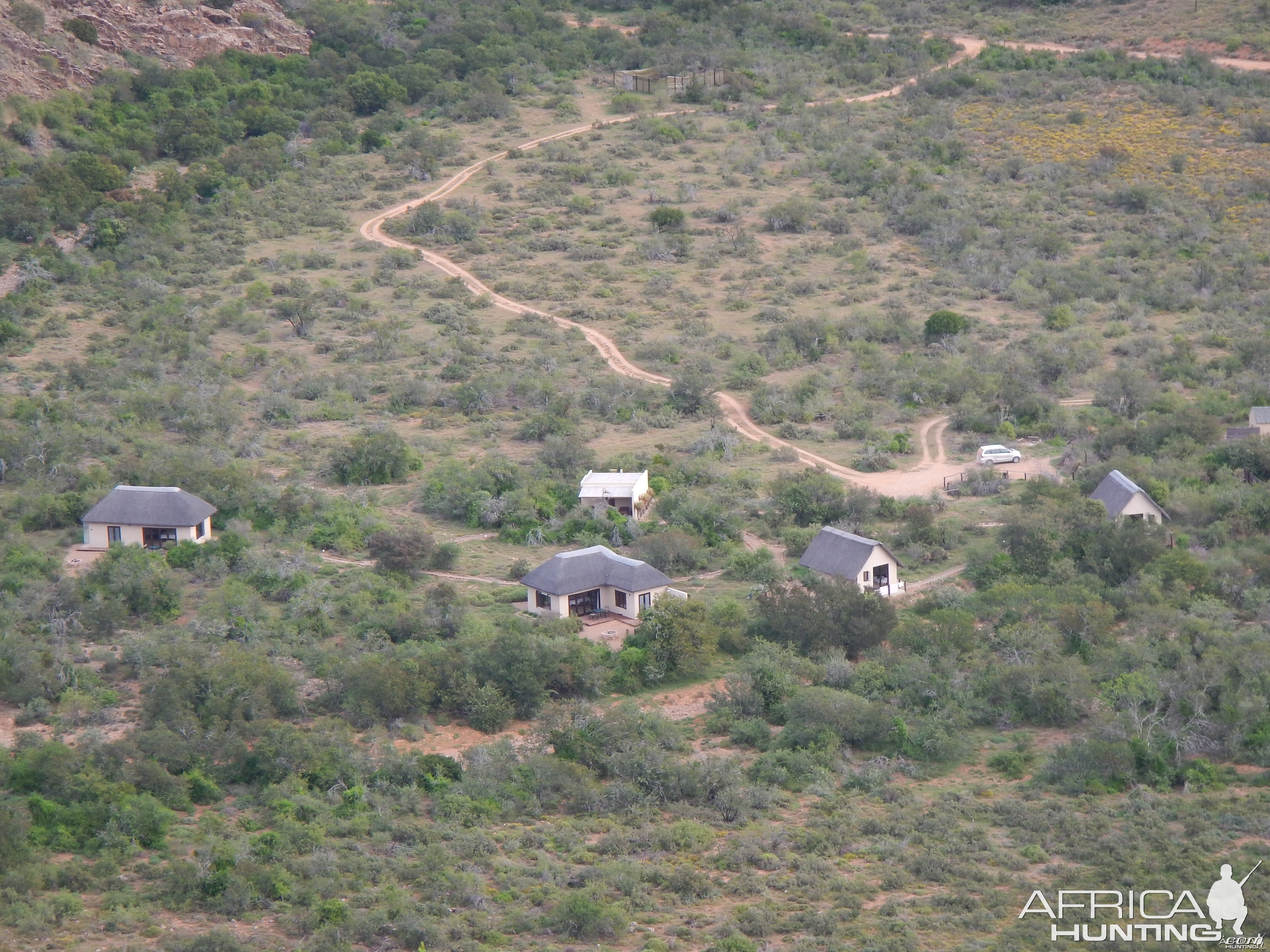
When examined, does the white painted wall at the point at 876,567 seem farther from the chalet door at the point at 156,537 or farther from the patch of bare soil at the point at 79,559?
the patch of bare soil at the point at 79,559

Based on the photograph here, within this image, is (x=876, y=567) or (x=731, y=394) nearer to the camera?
(x=876, y=567)

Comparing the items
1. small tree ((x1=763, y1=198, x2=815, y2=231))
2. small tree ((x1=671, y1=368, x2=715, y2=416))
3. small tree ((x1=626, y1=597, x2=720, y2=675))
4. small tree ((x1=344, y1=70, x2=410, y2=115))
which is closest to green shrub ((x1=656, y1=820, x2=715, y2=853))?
small tree ((x1=626, y1=597, x2=720, y2=675))

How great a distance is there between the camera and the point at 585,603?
34.1 m

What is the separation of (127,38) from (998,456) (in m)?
48.0

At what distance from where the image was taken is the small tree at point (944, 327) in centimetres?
5109

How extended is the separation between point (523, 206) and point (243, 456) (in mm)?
24637

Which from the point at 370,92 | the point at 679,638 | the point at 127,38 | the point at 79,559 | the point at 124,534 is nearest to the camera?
the point at 679,638

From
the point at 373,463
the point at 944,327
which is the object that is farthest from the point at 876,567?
the point at 944,327

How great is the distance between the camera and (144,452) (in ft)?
137

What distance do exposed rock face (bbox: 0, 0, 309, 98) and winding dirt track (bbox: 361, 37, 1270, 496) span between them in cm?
1534

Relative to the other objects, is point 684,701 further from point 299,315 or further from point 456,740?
point 299,315

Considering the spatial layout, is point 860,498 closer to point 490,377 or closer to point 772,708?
point 772,708

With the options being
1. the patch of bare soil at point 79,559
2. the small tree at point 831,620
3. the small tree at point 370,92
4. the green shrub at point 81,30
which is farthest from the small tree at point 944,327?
the green shrub at point 81,30

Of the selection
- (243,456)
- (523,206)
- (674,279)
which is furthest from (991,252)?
(243,456)
